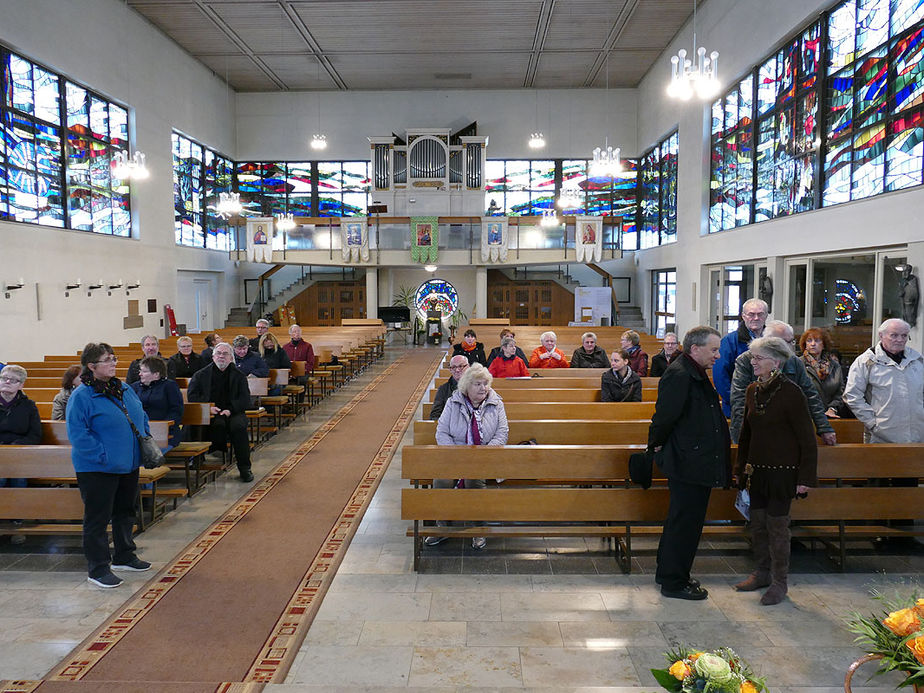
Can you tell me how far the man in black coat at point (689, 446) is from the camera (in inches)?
145

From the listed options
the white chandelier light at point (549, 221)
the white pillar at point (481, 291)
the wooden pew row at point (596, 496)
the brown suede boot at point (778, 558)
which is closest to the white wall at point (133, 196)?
the white pillar at point (481, 291)

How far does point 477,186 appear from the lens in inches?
844

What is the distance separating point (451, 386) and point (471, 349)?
2374 millimetres

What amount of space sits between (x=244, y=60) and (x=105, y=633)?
1866 centimetres

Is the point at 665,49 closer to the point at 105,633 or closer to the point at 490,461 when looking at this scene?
the point at 490,461

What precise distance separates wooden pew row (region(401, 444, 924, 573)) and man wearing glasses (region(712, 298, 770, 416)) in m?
0.90

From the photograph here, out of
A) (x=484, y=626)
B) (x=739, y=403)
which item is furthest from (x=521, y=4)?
(x=484, y=626)

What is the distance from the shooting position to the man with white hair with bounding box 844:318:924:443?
14.5 feet

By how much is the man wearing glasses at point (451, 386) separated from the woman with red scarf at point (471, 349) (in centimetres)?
190

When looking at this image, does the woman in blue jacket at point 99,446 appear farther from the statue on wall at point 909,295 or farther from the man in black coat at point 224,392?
the statue on wall at point 909,295

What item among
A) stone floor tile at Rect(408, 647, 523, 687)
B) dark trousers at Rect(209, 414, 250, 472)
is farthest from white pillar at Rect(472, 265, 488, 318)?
stone floor tile at Rect(408, 647, 523, 687)

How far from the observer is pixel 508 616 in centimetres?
362

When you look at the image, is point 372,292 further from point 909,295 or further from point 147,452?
point 147,452

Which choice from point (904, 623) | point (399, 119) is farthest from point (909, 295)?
point (399, 119)
